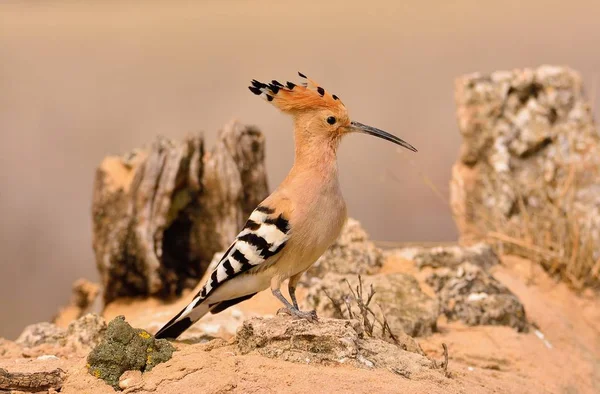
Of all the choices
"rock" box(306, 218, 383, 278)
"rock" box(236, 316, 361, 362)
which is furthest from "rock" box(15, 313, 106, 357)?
"rock" box(306, 218, 383, 278)

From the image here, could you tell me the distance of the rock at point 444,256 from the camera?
6.11 meters

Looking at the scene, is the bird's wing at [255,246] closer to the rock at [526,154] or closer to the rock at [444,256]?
the rock at [444,256]

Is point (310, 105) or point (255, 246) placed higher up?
point (310, 105)

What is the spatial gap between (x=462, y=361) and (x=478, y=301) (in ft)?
2.91

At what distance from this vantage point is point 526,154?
7477mm

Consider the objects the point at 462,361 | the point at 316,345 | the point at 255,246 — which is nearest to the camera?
the point at 316,345

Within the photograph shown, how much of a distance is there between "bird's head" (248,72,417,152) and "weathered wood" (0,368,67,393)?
1661 mm

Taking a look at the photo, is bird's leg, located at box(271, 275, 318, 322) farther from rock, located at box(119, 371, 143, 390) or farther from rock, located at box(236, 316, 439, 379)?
rock, located at box(119, 371, 143, 390)

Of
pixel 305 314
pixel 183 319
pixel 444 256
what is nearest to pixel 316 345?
pixel 305 314

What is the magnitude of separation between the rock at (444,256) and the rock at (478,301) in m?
0.40

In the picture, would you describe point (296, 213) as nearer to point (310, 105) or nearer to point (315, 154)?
point (315, 154)

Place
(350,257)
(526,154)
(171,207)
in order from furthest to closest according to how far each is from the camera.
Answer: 1. (526,154)
2. (171,207)
3. (350,257)

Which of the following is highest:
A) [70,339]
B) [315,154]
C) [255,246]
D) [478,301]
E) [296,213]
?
[315,154]

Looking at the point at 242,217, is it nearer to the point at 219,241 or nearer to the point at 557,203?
the point at 219,241
